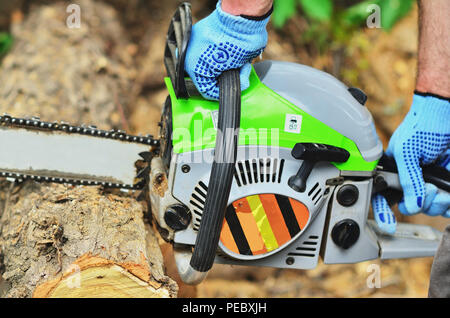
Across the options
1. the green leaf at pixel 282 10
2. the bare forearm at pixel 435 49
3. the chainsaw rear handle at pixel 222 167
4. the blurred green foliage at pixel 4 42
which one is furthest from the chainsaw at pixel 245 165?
the blurred green foliage at pixel 4 42

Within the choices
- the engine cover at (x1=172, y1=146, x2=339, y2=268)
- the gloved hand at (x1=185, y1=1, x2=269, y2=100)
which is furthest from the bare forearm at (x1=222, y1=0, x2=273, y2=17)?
the engine cover at (x1=172, y1=146, x2=339, y2=268)

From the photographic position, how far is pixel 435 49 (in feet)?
5.90

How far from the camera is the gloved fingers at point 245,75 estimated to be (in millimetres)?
1581

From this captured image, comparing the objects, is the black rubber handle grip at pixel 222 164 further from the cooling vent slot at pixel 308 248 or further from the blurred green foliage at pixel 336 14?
the blurred green foliage at pixel 336 14

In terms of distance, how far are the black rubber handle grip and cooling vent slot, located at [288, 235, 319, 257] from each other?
1.47 feet

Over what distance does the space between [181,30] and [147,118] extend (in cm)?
188

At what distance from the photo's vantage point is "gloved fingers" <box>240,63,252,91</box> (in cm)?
158

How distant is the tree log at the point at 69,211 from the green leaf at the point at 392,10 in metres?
2.04

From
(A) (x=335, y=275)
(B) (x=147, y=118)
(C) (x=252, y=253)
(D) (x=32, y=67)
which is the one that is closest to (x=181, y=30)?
(C) (x=252, y=253)

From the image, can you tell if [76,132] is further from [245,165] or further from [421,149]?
[421,149]

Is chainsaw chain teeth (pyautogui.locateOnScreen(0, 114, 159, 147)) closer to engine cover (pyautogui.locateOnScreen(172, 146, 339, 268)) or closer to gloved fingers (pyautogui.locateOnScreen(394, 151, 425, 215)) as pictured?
engine cover (pyautogui.locateOnScreen(172, 146, 339, 268))

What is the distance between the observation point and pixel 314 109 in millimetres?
1671

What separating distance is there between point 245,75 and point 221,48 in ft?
0.40

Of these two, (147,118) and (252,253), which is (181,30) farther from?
(147,118)
